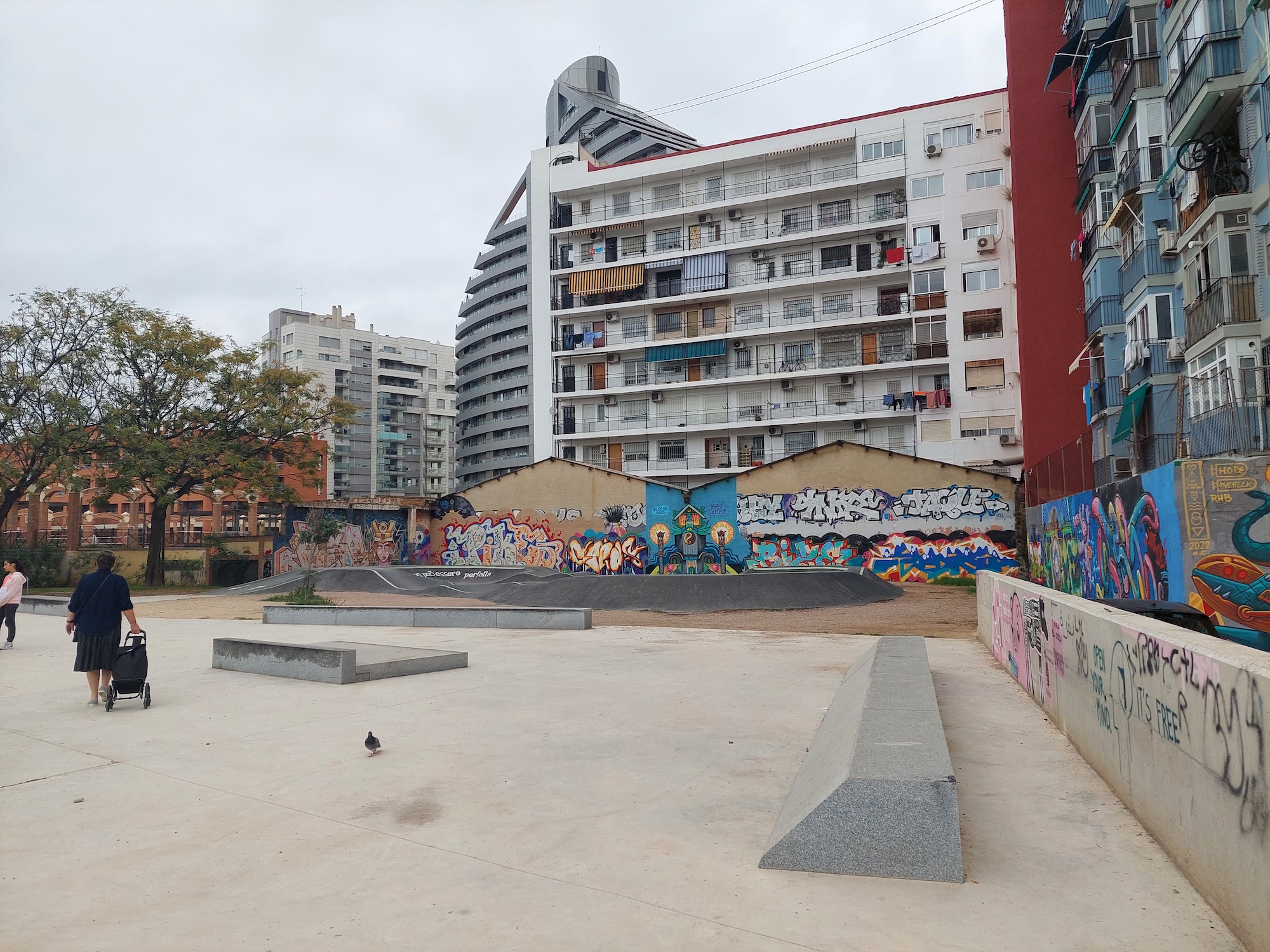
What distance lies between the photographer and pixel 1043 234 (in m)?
34.7

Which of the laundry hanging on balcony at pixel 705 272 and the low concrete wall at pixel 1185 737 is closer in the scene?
the low concrete wall at pixel 1185 737

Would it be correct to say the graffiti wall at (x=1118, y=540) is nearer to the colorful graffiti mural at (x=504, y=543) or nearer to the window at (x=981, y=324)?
the window at (x=981, y=324)

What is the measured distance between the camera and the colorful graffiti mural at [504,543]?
37688 millimetres

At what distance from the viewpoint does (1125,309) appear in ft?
83.4

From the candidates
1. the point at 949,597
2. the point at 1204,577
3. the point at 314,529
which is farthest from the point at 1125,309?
the point at 314,529

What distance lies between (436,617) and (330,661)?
7.19 m

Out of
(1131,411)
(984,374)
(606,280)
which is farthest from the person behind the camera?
(606,280)

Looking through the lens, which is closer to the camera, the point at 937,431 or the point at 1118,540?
the point at 1118,540

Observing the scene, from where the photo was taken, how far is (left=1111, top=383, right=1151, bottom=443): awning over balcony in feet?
76.5

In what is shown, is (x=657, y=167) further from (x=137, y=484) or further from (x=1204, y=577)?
(x=1204, y=577)

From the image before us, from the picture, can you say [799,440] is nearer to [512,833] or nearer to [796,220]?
[796,220]

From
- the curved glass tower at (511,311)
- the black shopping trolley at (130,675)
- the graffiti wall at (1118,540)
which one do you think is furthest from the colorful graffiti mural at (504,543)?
the curved glass tower at (511,311)

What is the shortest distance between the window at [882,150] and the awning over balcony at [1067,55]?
12089mm

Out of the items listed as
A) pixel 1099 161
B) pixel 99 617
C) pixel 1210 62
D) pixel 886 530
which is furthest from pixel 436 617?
pixel 1099 161
